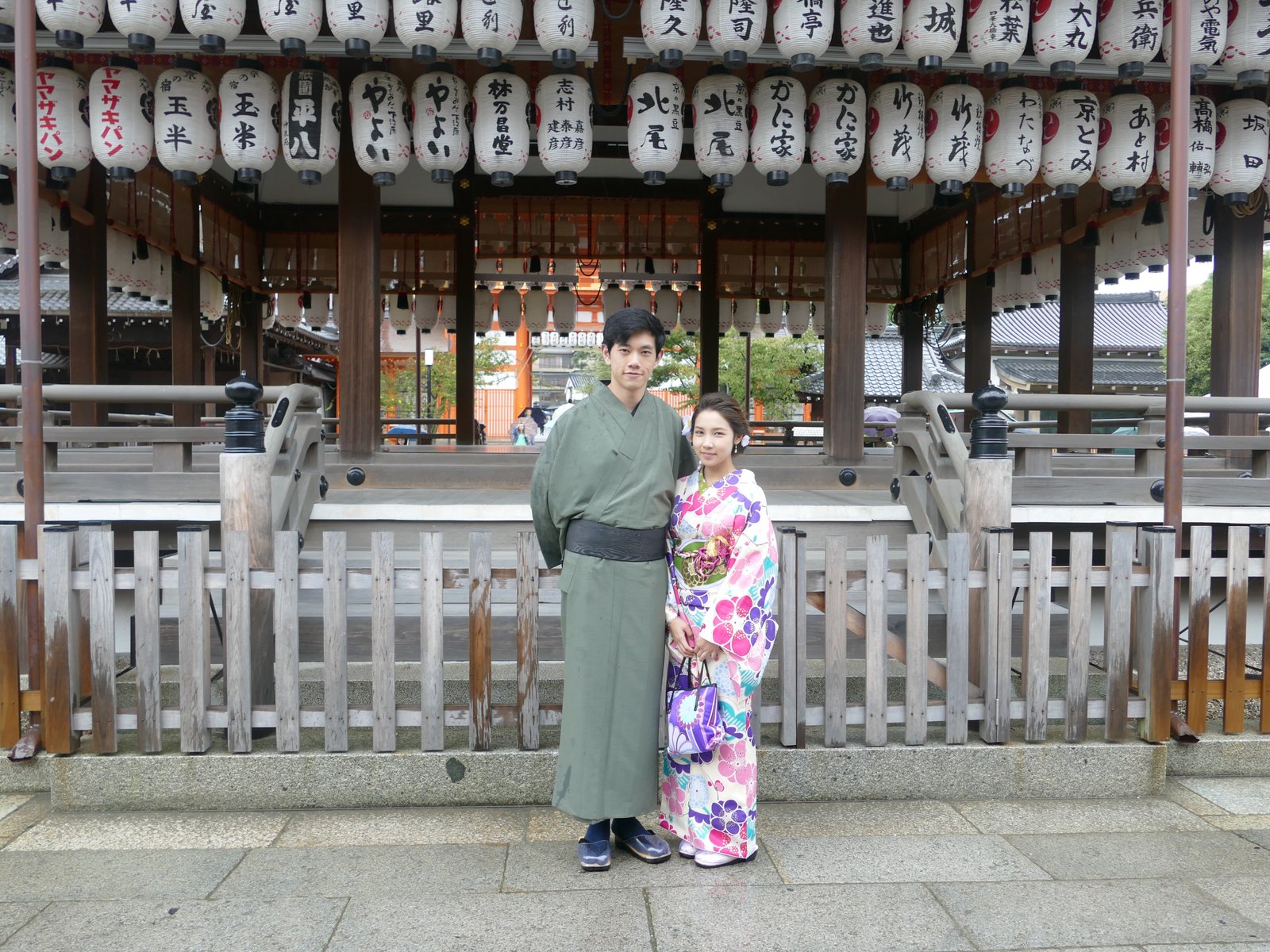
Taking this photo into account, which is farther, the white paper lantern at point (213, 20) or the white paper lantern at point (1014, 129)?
the white paper lantern at point (1014, 129)

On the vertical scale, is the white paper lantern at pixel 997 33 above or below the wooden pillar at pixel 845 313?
above

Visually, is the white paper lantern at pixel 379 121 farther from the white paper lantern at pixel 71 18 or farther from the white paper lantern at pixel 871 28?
the white paper lantern at pixel 871 28

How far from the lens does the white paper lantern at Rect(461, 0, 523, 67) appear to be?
5.82 metres

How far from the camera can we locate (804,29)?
5.87 metres

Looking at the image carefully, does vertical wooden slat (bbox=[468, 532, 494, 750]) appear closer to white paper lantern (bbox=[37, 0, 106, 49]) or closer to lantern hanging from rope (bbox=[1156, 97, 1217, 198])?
white paper lantern (bbox=[37, 0, 106, 49])

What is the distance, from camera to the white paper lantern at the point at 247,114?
6285 millimetres

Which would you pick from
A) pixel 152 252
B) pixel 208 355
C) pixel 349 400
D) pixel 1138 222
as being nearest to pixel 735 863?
pixel 349 400

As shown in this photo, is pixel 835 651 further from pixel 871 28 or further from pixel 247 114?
pixel 247 114

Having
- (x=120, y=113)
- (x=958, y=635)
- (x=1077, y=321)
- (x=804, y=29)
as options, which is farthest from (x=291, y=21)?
(x=1077, y=321)

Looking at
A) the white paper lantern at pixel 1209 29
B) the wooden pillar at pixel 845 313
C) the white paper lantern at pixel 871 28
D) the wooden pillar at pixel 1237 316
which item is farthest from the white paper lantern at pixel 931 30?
the wooden pillar at pixel 1237 316

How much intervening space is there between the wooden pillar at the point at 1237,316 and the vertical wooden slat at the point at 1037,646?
4.73 m

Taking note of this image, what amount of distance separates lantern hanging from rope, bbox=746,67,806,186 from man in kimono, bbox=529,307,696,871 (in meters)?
3.83

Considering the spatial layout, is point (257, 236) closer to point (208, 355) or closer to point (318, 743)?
point (208, 355)

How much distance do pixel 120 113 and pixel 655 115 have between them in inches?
145
